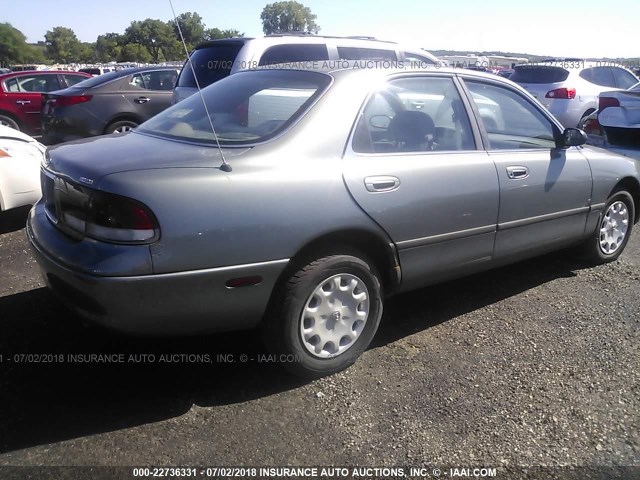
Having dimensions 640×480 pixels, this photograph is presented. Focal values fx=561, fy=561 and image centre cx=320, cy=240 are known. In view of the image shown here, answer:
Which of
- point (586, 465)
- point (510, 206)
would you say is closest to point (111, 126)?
point (510, 206)

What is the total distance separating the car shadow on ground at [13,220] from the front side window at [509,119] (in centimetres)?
434

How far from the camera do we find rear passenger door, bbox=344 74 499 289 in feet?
9.59

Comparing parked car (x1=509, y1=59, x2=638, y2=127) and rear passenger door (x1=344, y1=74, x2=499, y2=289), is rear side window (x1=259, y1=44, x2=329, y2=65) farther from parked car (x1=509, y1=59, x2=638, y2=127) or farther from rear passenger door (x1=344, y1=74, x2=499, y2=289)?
parked car (x1=509, y1=59, x2=638, y2=127)

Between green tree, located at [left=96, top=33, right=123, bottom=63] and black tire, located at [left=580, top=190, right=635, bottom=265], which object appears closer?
black tire, located at [left=580, top=190, right=635, bottom=265]

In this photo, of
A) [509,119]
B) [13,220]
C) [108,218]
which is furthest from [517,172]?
[13,220]

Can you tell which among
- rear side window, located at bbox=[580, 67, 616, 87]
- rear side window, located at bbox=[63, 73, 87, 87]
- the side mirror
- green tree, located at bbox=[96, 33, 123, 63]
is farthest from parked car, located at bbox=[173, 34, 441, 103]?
green tree, located at bbox=[96, 33, 123, 63]

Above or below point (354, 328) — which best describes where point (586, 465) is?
below

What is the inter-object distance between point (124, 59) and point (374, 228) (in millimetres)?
69350

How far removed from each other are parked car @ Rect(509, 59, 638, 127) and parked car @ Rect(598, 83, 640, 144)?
2.93 metres

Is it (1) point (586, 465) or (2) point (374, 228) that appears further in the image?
(2) point (374, 228)

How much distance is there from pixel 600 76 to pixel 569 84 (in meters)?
1.19

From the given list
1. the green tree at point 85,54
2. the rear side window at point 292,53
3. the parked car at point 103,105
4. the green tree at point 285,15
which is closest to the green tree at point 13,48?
the green tree at point 85,54

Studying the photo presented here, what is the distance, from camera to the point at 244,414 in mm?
2621

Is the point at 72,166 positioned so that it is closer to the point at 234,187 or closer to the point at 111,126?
the point at 234,187
